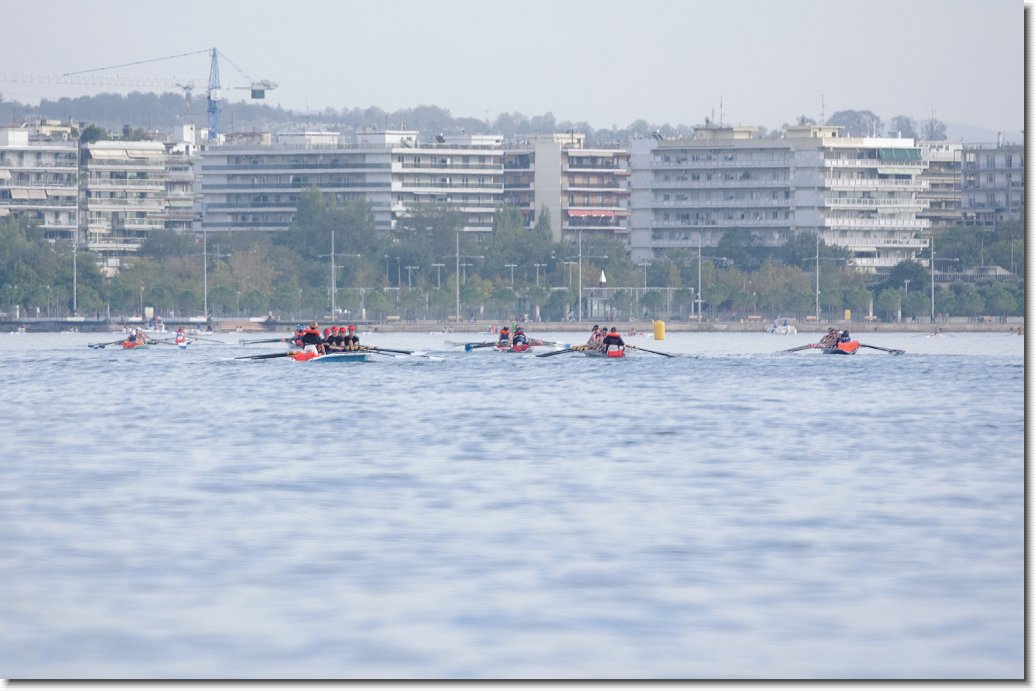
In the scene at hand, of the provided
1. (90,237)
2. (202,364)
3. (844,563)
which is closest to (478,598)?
(844,563)

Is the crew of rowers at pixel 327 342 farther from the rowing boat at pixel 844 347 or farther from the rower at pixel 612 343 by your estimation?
the rowing boat at pixel 844 347

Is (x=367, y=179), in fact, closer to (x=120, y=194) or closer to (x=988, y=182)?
(x=120, y=194)

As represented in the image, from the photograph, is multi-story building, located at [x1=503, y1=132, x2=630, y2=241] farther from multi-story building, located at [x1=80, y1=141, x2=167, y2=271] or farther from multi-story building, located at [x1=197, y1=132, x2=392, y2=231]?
multi-story building, located at [x1=80, y1=141, x2=167, y2=271]

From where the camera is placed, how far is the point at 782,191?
17562 cm

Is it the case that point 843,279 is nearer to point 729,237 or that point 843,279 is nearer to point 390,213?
point 729,237

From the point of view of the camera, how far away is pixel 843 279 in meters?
157

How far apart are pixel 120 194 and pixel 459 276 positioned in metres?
42.1

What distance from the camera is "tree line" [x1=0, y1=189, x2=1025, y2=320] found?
490 ft

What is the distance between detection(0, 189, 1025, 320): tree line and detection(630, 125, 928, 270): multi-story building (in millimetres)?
4891

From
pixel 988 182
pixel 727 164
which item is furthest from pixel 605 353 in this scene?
pixel 988 182

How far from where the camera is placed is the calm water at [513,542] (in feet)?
49.6

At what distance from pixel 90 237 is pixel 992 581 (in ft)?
575

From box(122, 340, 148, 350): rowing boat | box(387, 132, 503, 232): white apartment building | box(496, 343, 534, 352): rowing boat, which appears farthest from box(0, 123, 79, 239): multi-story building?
box(496, 343, 534, 352): rowing boat

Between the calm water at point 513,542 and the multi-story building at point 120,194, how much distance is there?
14885cm
